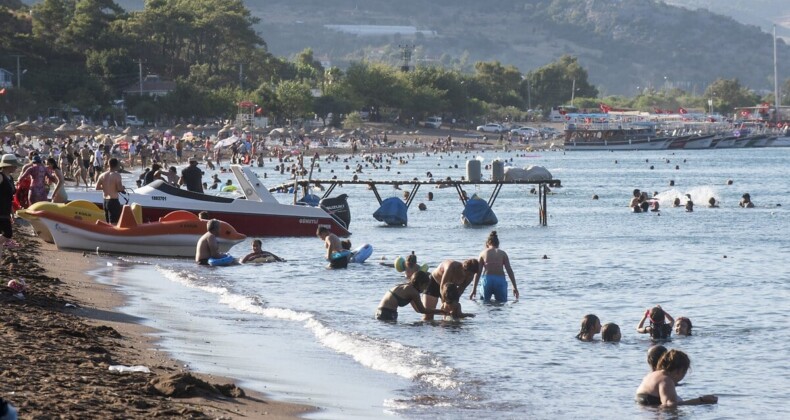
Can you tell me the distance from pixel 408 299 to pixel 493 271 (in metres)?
2.62

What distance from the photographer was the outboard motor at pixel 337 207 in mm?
33438

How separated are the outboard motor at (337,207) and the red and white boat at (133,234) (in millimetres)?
7096

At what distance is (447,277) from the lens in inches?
736

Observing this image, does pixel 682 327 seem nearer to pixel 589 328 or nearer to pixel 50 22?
pixel 589 328

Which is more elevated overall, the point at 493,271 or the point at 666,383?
the point at 493,271

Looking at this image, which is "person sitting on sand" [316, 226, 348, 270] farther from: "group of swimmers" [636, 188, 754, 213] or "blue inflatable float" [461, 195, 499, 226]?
"group of swimmers" [636, 188, 754, 213]

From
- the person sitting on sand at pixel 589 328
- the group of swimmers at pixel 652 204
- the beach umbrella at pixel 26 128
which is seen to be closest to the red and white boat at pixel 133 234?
the person sitting on sand at pixel 589 328

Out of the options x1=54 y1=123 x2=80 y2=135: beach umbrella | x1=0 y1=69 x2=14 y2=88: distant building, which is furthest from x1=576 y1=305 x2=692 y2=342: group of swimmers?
x1=0 y1=69 x2=14 y2=88: distant building

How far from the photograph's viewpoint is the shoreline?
10.1 metres

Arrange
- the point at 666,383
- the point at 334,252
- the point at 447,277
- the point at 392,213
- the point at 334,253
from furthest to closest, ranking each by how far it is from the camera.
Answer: the point at 392,213 < the point at 334,252 < the point at 334,253 < the point at 447,277 < the point at 666,383

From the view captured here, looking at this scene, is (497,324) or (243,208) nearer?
(497,324)

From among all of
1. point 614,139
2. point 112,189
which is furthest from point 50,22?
point 112,189

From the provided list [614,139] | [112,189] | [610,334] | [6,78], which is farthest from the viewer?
[614,139]

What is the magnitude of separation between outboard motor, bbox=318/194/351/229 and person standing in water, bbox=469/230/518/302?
1282 cm
